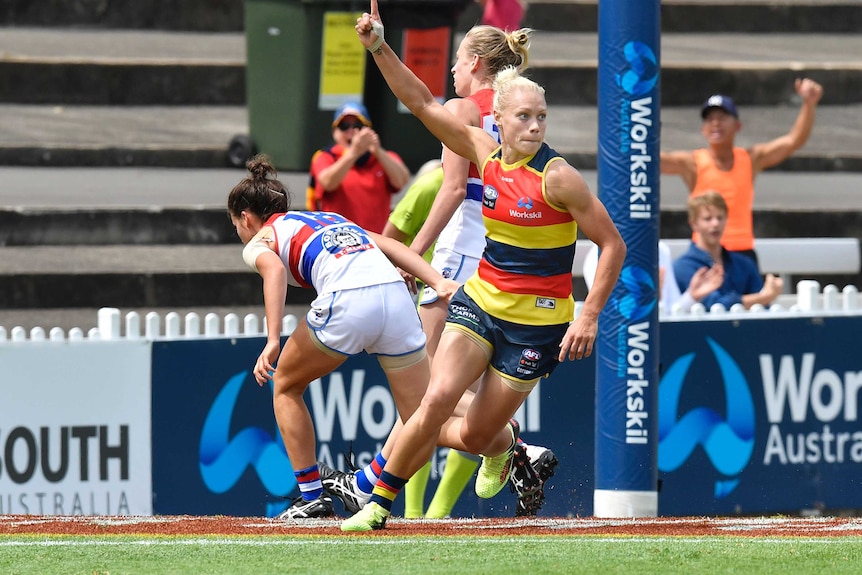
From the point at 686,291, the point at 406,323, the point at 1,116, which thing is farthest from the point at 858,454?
the point at 1,116

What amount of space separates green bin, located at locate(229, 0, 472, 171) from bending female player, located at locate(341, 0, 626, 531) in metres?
6.79

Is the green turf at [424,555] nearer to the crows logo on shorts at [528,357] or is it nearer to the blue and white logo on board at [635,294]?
the crows logo on shorts at [528,357]

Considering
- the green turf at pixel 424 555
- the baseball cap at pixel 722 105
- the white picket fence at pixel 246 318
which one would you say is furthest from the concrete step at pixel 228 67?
the green turf at pixel 424 555

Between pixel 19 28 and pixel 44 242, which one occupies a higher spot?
pixel 19 28

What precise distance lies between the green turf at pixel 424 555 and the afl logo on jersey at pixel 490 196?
128 cm

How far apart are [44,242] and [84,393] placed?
3516 mm

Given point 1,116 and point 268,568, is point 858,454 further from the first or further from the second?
point 1,116

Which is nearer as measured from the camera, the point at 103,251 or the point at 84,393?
the point at 84,393

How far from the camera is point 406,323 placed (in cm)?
674

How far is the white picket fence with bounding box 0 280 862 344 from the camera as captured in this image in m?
8.95

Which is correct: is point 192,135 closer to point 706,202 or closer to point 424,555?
point 706,202

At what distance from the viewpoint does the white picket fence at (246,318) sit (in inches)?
352

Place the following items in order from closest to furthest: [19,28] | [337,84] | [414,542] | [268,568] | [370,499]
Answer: [268,568] < [414,542] < [370,499] < [337,84] < [19,28]

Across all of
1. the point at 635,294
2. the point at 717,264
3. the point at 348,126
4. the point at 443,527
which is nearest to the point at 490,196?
the point at 443,527
